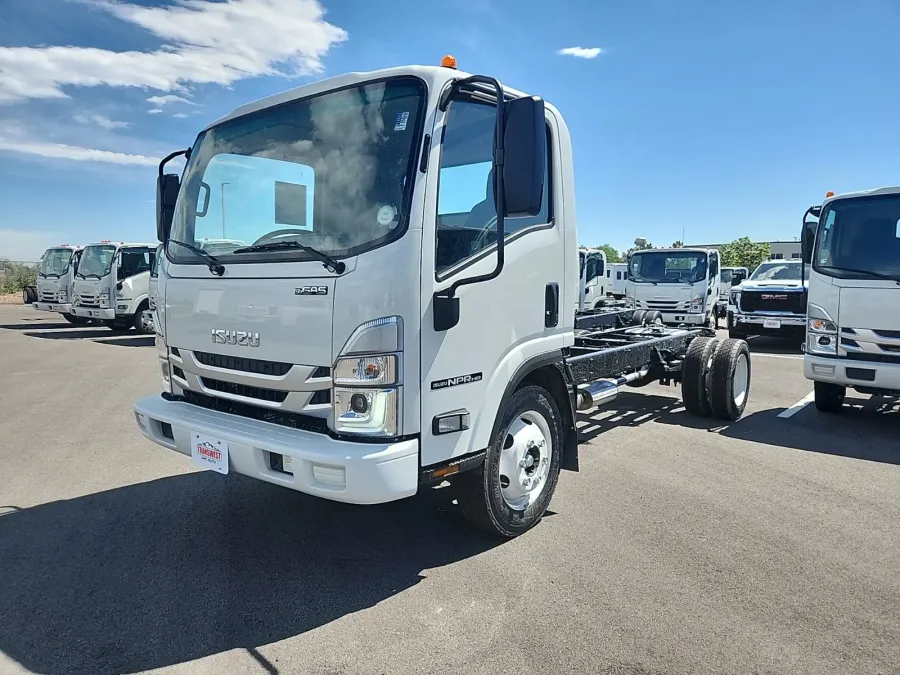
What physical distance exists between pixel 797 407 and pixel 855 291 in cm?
201

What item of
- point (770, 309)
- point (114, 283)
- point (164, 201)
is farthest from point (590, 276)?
point (164, 201)

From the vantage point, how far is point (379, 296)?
121 inches

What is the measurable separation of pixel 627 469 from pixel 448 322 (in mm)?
3045

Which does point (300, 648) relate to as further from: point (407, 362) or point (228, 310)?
point (228, 310)

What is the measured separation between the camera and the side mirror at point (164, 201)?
4.44 m

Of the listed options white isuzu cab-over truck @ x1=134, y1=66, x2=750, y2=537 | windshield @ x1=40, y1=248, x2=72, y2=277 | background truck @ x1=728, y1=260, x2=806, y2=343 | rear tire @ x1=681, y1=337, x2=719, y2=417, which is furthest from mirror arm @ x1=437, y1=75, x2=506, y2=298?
windshield @ x1=40, y1=248, x2=72, y2=277

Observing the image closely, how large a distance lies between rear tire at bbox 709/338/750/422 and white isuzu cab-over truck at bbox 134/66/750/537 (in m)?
3.55

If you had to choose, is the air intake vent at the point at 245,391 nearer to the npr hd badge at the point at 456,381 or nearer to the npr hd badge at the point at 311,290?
the npr hd badge at the point at 311,290

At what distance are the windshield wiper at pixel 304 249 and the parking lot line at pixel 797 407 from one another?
6.54 meters

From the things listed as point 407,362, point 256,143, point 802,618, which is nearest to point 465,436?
point 407,362

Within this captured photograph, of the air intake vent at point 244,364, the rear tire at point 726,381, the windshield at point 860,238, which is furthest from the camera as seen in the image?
the rear tire at point 726,381

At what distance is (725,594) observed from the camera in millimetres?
3465

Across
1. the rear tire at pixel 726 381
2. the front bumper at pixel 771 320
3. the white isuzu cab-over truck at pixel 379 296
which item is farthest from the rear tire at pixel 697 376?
the front bumper at pixel 771 320

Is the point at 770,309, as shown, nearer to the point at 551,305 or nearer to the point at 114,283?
the point at 551,305
